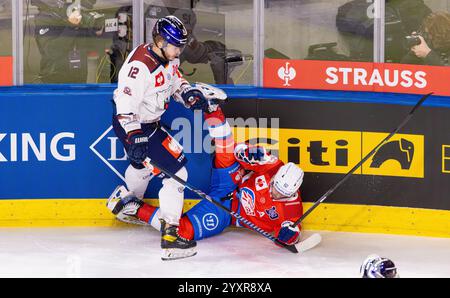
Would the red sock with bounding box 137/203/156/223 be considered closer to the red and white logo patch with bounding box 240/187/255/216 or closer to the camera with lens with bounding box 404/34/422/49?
the red and white logo patch with bounding box 240/187/255/216

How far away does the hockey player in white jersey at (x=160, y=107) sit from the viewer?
6070 millimetres

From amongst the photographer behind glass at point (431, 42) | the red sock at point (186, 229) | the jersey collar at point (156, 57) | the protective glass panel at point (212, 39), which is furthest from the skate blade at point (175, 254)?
the photographer behind glass at point (431, 42)

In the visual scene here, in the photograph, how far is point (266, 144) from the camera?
22.0 feet

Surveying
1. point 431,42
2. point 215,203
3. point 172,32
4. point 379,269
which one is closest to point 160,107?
point 172,32

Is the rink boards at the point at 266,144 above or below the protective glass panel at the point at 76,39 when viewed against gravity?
below

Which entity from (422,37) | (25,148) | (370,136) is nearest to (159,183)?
(25,148)

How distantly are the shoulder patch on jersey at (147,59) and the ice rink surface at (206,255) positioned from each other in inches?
43.8

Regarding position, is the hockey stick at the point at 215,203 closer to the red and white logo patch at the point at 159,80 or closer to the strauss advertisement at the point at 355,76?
the red and white logo patch at the point at 159,80

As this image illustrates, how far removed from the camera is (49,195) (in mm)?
6766

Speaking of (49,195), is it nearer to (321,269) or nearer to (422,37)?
(321,269)

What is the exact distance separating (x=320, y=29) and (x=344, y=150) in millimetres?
807

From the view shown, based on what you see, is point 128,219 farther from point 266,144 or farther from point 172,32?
point 172,32

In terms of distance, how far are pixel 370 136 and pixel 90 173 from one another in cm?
185

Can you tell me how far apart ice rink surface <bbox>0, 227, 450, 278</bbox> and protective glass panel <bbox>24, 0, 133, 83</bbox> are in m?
1.06
